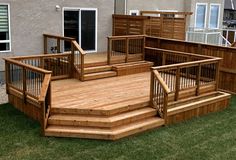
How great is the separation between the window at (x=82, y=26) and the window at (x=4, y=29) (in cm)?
233

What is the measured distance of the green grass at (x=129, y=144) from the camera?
21.9 feet

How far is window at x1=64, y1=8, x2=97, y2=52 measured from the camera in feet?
43.5

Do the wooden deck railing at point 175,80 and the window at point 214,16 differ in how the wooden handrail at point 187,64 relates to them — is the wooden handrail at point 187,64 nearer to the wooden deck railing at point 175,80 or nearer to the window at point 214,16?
the wooden deck railing at point 175,80

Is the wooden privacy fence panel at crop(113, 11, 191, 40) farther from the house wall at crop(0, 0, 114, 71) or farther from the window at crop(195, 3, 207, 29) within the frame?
the window at crop(195, 3, 207, 29)

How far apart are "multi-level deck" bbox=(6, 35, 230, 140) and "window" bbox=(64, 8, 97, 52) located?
131 cm

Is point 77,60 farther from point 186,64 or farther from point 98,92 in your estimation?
point 186,64

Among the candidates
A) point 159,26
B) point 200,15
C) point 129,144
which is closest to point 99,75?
point 129,144

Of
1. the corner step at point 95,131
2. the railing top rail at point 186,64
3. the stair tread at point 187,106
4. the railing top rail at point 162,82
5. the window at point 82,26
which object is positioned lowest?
the corner step at point 95,131

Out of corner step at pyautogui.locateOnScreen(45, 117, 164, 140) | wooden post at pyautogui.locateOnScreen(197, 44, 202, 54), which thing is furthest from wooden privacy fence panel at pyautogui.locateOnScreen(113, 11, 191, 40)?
corner step at pyautogui.locateOnScreen(45, 117, 164, 140)

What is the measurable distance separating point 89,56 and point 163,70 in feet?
16.6

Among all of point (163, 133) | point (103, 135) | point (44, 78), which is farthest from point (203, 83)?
point (44, 78)

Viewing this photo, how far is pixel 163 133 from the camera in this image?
7.88 meters

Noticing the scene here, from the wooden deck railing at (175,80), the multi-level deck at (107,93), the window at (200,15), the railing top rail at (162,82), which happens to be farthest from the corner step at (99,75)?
the window at (200,15)

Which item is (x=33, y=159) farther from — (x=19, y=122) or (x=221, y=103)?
(x=221, y=103)
